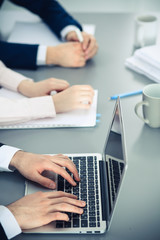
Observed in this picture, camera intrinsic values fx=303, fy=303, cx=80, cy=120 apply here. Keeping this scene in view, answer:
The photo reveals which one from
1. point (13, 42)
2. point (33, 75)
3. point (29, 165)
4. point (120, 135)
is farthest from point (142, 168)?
point (13, 42)

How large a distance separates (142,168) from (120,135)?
0.69 feet

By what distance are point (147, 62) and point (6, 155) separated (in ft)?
2.24

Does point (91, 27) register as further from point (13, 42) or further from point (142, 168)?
point (142, 168)

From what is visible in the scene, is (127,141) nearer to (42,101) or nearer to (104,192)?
(104,192)

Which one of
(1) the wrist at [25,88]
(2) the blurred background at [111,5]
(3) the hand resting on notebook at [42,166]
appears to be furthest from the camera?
(2) the blurred background at [111,5]

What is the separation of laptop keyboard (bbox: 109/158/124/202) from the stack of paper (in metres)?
0.57

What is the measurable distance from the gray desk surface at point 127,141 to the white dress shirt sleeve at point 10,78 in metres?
0.08

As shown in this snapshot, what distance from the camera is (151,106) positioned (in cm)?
94

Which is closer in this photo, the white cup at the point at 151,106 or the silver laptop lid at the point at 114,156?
the silver laptop lid at the point at 114,156

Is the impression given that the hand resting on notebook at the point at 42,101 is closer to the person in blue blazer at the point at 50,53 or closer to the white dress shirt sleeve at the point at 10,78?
the white dress shirt sleeve at the point at 10,78

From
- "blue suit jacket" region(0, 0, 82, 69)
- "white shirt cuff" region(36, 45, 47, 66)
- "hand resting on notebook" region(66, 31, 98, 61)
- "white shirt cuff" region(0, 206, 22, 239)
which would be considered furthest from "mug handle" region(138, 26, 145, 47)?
"white shirt cuff" region(0, 206, 22, 239)

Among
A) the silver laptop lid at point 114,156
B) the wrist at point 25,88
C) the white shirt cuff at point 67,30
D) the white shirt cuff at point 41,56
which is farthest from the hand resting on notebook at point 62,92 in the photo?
the white shirt cuff at point 67,30

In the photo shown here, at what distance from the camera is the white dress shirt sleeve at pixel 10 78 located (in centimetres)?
120

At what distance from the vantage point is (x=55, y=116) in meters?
1.06
